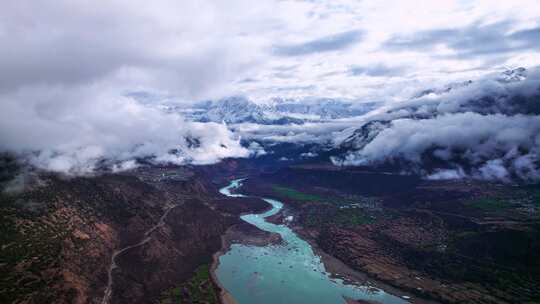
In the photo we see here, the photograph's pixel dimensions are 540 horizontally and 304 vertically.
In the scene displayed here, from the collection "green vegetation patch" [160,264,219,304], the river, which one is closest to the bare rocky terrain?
"green vegetation patch" [160,264,219,304]

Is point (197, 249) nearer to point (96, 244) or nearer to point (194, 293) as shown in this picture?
point (194, 293)

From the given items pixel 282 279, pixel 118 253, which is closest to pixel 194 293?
pixel 118 253

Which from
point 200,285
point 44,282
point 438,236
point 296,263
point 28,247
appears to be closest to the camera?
point 44,282

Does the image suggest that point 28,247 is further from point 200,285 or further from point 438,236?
point 438,236

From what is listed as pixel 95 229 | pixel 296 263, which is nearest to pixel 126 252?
pixel 95 229

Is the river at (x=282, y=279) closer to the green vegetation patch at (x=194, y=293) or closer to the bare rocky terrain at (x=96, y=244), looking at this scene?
the green vegetation patch at (x=194, y=293)

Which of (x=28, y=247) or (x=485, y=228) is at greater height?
(x=28, y=247)

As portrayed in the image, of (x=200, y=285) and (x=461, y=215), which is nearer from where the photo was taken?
(x=200, y=285)
